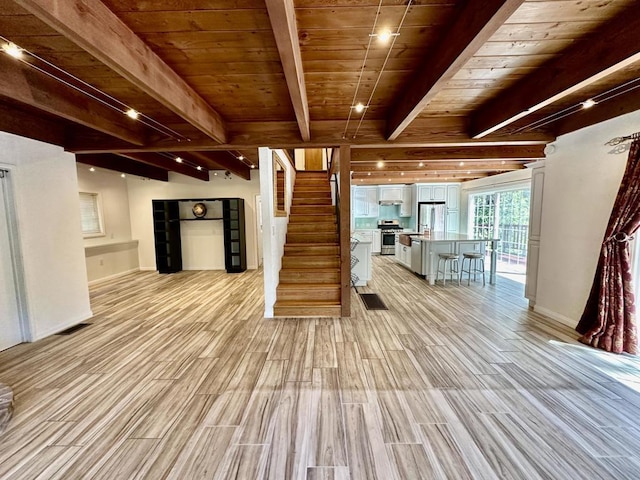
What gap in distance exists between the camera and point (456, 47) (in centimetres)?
169

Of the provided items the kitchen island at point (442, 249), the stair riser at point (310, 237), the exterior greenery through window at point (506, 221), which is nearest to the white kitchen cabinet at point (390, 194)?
the exterior greenery through window at point (506, 221)

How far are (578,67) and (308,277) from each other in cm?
369

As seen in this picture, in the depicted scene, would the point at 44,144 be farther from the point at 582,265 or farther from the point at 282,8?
the point at 582,265

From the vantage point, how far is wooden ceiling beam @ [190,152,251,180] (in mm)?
4912

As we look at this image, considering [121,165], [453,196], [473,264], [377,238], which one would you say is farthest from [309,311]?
[453,196]

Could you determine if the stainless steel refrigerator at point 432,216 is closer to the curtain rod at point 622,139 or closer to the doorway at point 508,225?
the doorway at point 508,225

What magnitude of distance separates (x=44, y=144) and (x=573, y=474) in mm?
5733

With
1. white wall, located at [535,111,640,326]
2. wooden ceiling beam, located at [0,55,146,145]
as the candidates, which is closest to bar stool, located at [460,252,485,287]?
white wall, located at [535,111,640,326]

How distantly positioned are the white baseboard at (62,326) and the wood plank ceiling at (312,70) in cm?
235

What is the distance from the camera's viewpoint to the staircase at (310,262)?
3.84m

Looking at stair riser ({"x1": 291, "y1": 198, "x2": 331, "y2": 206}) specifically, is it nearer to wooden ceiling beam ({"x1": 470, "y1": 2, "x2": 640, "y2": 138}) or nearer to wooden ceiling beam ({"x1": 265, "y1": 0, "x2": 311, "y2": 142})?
wooden ceiling beam ({"x1": 470, "y1": 2, "x2": 640, "y2": 138})

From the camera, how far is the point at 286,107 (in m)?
3.04

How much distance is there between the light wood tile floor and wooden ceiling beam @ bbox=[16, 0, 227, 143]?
A: 2.41 m

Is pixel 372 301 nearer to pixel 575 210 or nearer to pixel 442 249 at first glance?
pixel 442 249
